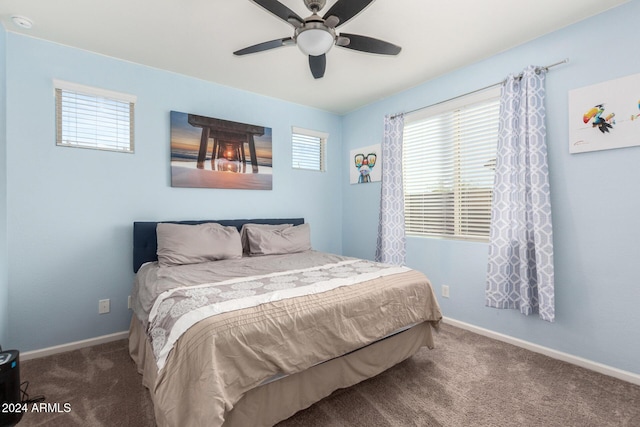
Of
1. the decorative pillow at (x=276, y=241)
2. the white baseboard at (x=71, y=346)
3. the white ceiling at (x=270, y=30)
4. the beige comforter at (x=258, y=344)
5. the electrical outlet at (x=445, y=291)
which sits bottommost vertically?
the white baseboard at (x=71, y=346)

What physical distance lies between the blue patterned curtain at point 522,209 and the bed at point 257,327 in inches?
30.6

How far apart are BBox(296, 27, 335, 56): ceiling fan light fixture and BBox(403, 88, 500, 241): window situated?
5.76ft

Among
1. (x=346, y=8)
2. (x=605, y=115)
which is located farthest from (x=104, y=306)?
(x=605, y=115)

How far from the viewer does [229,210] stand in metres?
3.39

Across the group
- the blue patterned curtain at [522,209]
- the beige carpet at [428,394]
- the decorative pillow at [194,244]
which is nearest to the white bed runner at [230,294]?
the beige carpet at [428,394]

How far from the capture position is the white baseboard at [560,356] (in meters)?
2.04

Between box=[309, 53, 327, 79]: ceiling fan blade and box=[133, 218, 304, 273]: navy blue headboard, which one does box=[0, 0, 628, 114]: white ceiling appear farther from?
box=[133, 218, 304, 273]: navy blue headboard

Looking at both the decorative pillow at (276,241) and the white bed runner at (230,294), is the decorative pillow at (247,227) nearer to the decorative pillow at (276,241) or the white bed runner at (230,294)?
the decorative pillow at (276,241)

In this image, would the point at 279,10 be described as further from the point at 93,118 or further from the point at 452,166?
the point at 452,166

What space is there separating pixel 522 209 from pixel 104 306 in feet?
12.2

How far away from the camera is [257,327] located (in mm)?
1422

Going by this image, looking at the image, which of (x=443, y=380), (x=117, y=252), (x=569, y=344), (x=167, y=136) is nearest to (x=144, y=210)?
(x=117, y=252)

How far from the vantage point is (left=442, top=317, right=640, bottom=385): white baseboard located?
204 centimetres

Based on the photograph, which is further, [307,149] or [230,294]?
[307,149]
